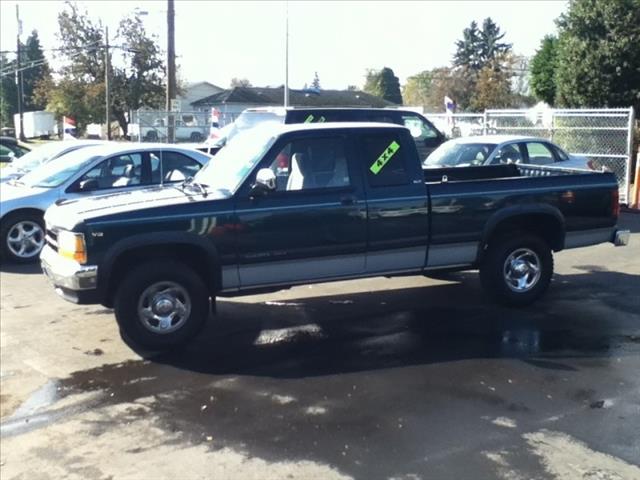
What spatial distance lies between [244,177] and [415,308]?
2524 mm

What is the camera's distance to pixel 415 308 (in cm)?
855

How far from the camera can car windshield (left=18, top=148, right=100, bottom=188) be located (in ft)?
38.0

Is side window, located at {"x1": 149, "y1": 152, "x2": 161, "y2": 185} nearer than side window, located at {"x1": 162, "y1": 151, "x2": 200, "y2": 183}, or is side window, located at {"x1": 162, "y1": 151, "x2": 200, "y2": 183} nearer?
side window, located at {"x1": 149, "y1": 152, "x2": 161, "y2": 185}

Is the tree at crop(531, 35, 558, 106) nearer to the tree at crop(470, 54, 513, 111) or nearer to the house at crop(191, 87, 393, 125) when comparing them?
the tree at crop(470, 54, 513, 111)

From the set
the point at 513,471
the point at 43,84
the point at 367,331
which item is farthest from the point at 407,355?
the point at 43,84

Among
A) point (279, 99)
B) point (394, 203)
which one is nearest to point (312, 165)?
point (394, 203)

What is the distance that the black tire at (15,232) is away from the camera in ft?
37.0

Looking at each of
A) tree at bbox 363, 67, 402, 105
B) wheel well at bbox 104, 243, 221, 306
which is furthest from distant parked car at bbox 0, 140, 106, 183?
tree at bbox 363, 67, 402, 105

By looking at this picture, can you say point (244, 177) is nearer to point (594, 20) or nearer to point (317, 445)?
point (317, 445)

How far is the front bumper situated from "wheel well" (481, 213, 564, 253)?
3850 millimetres

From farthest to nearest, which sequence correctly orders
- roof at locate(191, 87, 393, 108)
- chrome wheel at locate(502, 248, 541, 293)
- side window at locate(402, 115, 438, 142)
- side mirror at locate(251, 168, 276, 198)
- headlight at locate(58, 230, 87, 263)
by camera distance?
roof at locate(191, 87, 393, 108) < side window at locate(402, 115, 438, 142) < chrome wheel at locate(502, 248, 541, 293) < side mirror at locate(251, 168, 276, 198) < headlight at locate(58, 230, 87, 263)

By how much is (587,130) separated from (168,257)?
13732 millimetres

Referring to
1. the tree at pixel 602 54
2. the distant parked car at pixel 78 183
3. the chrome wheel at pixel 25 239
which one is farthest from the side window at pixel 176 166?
the tree at pixel 602 54

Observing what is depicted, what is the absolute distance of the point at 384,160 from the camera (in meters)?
7.68
